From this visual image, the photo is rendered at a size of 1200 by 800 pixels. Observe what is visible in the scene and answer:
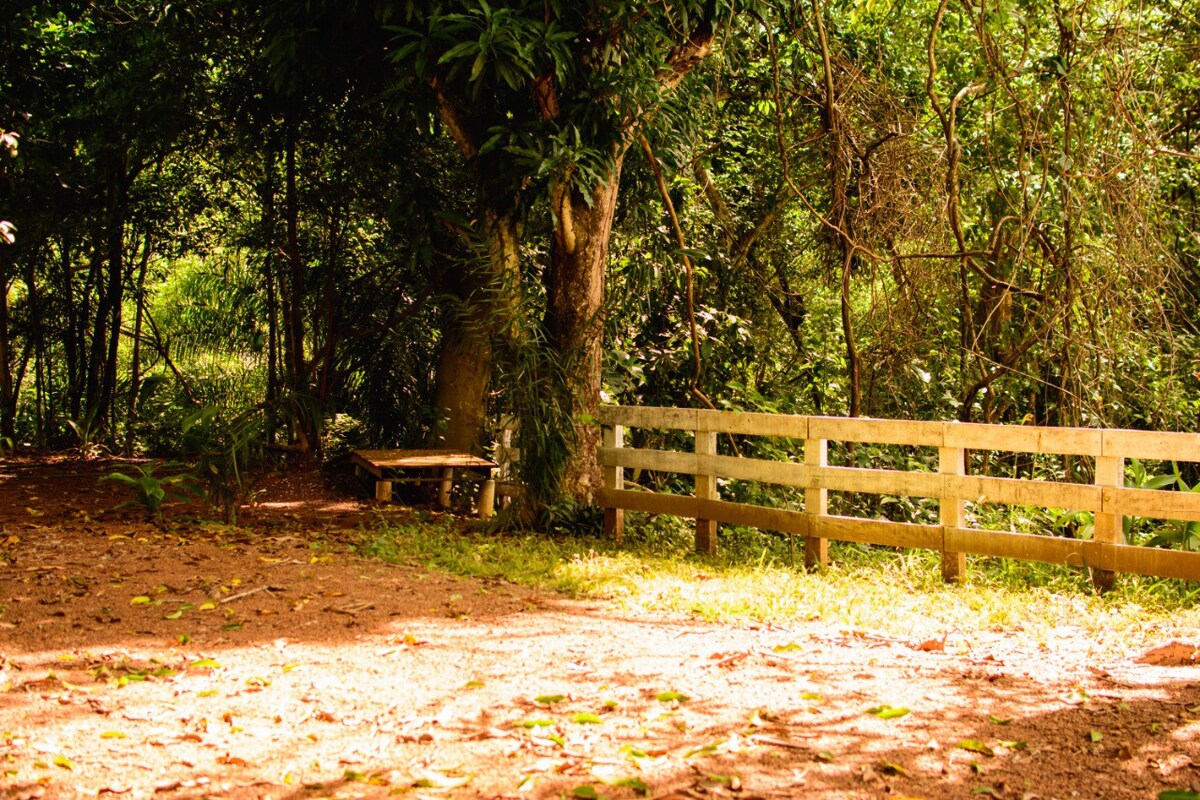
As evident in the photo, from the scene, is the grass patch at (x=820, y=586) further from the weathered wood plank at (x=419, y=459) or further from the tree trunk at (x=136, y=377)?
the tree trunk at (x=136, y=377)

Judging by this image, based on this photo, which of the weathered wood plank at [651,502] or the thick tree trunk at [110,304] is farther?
the thick tree trunk at [110,304]

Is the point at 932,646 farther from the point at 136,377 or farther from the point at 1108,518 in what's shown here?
the point at 136,377

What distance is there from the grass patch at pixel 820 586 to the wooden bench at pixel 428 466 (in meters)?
0.75

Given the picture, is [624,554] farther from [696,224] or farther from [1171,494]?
[696,224]

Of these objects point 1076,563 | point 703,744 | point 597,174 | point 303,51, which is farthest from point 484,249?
point 703,744

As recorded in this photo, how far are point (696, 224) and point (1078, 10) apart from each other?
393 centimetres

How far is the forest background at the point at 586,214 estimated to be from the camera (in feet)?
26.3

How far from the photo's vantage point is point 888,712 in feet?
12.9

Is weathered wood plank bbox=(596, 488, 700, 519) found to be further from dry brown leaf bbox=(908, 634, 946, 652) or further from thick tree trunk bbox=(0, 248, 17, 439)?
thick tree trunk bbox=(0, 248, 17, 439)

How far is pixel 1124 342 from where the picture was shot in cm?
888

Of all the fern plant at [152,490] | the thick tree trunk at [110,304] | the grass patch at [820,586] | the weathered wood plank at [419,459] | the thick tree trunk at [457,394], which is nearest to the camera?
the grass patch at [820,586]

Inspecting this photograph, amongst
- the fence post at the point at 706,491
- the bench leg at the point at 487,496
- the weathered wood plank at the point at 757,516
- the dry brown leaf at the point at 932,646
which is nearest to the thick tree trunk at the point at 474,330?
the bench leg at the point at 487,496

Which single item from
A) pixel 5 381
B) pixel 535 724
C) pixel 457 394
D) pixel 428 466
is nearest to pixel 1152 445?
pixel 535 724

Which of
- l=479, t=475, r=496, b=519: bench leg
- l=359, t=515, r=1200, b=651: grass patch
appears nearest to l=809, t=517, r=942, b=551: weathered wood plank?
l=359, t=515, r=1200, b=651: grass patch
